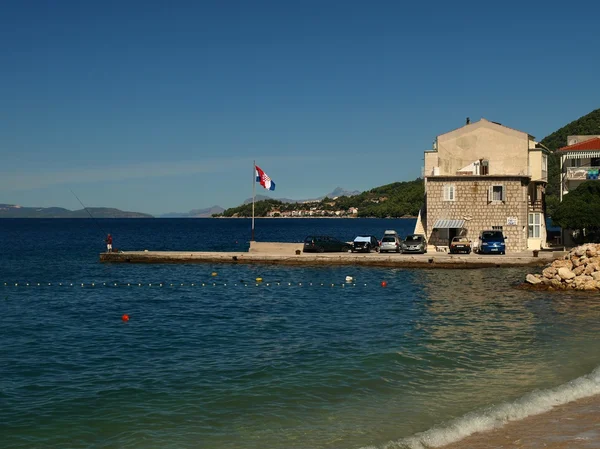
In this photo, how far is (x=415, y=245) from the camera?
57500mm

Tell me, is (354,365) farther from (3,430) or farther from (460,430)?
(3,430)

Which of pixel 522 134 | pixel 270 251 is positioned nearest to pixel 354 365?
pixel 270 251

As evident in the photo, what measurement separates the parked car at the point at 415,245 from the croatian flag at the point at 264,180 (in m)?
13.6

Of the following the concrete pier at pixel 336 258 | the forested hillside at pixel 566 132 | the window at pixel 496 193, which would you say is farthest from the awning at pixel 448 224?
the forested hillside at pixel 566 132

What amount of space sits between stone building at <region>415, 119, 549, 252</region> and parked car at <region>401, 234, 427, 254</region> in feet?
8.45

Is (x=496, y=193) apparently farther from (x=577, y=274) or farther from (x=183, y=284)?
(x=183, y=284)

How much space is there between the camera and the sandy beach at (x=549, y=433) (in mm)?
13344

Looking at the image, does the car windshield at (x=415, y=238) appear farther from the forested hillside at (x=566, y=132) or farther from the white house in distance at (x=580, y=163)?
the forested hillside at (x=566, y=132)

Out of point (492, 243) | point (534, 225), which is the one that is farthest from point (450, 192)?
point (534, 225)

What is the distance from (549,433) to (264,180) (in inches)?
1947

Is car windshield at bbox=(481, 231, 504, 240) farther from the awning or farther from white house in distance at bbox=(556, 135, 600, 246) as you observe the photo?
white house in distance at bbox=(556, 135, 600, 246)

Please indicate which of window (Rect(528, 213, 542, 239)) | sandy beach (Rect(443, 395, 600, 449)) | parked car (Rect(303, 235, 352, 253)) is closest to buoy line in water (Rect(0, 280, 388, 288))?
parked car (Rect(303, 235, 352, 253))

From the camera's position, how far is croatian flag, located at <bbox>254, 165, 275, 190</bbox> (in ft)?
203

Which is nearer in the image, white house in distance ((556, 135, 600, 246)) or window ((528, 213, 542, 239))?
window ((528, 213, 542, 239))
